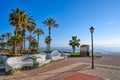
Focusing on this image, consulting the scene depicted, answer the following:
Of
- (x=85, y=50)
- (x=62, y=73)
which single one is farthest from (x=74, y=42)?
(x=62, y=73)

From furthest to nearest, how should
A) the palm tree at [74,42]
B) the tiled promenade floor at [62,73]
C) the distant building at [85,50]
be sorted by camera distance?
the palm tree at [74,42]
the distant building at [85,50]
the tiled promenade floor at [62,73]

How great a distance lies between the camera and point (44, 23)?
46719mm

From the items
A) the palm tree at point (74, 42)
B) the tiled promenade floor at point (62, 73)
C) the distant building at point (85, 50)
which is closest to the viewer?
the tiled promenade floor at point (62, 73)

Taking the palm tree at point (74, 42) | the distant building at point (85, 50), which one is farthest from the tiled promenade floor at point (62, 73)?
the palm tree at point (74, 42)

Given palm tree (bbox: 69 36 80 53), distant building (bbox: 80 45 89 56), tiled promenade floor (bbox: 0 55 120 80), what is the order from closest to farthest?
tiled promenade floor (bbox: 0 55 120 80) → distant building (bbox: 80 45 89 56) → palm tree (bbox: 69 36 80 53)

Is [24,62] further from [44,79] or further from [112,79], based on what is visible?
[112,79]

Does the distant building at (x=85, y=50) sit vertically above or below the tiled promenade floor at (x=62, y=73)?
above

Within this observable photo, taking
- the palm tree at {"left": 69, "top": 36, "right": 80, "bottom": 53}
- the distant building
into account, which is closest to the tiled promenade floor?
the distant building

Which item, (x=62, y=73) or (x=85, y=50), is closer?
(x=62, y=73)

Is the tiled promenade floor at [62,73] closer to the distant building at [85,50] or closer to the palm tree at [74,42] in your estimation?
the distant building at [85,50]

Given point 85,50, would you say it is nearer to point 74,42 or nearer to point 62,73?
point 74,42

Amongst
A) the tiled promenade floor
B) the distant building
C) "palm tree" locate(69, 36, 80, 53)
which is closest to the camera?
the tiled promenade floor

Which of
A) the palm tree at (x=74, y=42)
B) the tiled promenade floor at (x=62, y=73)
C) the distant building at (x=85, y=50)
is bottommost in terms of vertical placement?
the tiled promenade floor at (x=62, y=73)

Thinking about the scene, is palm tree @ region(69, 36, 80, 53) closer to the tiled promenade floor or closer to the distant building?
the distant building
